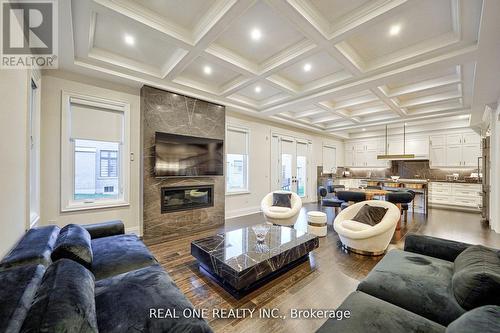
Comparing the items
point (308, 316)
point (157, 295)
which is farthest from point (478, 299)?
point (157, 295)

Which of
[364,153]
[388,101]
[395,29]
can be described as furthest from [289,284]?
[364,153]

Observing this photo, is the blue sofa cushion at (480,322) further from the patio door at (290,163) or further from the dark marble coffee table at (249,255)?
the patio door at (290,163)

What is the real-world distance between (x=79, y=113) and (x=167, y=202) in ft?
7.36

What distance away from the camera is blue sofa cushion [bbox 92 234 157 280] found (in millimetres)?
1844

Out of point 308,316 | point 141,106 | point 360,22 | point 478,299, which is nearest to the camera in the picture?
point 478,299

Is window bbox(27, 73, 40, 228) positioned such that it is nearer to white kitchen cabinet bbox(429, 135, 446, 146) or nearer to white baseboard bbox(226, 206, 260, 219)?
white baseboard bbox(226, 206, 260, 219)

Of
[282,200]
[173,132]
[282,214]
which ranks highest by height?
[173,132]

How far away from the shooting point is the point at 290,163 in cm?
771

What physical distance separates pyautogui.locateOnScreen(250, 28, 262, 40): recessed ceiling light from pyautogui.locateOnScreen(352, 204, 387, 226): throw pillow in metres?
3.28

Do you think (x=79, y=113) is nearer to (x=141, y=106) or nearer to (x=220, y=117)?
(x=141, y=106)

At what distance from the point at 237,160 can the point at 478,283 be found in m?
5.26

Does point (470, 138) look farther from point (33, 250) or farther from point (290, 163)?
point (33, 250)

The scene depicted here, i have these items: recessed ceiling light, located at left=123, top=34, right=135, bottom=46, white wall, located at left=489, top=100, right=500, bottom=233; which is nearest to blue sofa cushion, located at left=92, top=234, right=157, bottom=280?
recessed ceiling light, located at left=123, top=34, right=135, bottom=46

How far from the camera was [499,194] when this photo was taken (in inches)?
166
